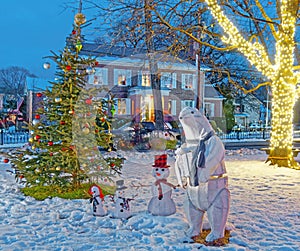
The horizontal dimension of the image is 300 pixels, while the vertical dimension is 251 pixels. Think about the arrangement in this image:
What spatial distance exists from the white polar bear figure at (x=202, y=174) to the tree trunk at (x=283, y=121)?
6986 mm

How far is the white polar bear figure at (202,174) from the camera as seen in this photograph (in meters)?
3.64

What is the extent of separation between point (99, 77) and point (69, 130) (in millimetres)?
2486

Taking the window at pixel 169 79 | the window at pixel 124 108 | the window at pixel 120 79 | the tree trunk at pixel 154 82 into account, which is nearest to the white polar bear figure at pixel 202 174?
the window at pixel 120 79

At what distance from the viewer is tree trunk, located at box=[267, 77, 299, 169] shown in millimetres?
10055

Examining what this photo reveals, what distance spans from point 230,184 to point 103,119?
321cm

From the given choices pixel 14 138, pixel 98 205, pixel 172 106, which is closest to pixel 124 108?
pixel 172 106

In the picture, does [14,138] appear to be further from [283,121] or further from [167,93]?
[283,121]

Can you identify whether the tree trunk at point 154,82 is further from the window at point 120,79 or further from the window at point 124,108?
the window at point 120,79

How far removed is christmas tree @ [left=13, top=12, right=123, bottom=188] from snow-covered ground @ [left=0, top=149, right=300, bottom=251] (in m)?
0.57

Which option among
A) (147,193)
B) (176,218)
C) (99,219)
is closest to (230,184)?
(147,193)

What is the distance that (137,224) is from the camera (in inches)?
181

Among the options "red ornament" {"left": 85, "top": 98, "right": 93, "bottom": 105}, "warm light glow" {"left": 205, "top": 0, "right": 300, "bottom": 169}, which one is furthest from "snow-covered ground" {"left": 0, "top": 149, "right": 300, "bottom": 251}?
"warm light glow" {"left": 205, "top": 0, "right": 300, "bottom": 169}

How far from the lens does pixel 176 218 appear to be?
4781 mm

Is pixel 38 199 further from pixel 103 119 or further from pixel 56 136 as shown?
pixel 103 119
